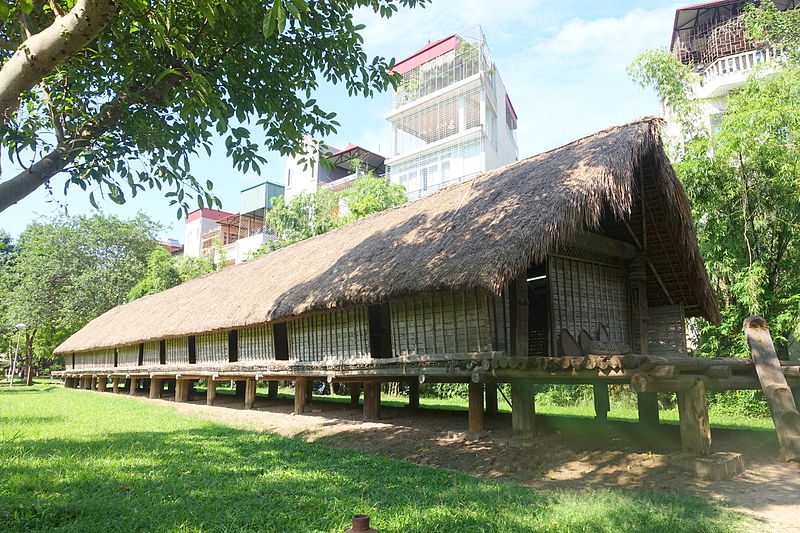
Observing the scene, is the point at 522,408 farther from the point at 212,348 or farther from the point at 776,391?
the point at 212,348

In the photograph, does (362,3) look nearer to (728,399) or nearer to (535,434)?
(535,434)

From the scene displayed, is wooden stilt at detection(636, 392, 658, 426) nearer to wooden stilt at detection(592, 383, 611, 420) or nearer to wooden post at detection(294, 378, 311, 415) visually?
wooden stilt at detection(592, 383, 611, 420)

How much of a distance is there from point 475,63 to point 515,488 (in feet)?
66.3

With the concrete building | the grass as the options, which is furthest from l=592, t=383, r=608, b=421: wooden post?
the concrete building

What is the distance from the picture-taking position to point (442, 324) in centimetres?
780

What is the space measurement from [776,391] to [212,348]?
1177 cm

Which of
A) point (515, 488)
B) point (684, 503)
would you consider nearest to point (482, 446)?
point (515, 488)

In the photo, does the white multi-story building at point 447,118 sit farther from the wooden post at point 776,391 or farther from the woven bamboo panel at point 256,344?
the wooden post at point 776,391

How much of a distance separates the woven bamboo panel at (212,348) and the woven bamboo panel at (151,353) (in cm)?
287

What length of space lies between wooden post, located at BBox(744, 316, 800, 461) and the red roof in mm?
19686

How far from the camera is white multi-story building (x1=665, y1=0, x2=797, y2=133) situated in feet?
51.6

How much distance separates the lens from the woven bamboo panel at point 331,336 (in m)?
9.20

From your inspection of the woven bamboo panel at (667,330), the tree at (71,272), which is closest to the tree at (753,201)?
the woven bamboo panel at (667,330)

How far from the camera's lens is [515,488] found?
5.21 meters
